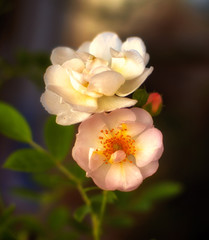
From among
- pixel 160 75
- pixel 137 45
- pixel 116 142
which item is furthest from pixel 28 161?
pixel 160 75

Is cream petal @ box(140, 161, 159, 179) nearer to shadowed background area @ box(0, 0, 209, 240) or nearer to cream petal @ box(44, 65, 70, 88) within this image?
cream petal @ box(44, 65, 70, 88)

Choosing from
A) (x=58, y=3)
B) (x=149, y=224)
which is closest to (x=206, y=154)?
(x=149, y=224)

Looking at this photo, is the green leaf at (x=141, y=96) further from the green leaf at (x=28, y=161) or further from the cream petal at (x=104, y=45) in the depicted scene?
the green leaf at (x=28, y=161)

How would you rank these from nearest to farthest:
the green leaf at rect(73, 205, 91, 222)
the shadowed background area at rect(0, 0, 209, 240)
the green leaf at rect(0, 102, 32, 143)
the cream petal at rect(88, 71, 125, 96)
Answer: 1. the cream petal at rect(88, 71, 125, 96)
2. the green leaf at rect(73, 205, 91, 222)
3. the green leaf at rect(0, 102, 32, 143)
4. the shadowed background area at rect(0, 0, 209, 240)

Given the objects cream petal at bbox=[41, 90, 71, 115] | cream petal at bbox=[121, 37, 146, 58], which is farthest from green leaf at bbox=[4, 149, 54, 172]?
cream petal at bbox=[121, 37, 146, 58]

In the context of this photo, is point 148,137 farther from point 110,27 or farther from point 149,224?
point 110,27

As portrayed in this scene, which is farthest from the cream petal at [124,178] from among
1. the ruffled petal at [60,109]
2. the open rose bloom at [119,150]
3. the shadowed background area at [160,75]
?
the shadowed background area at [160,75]
